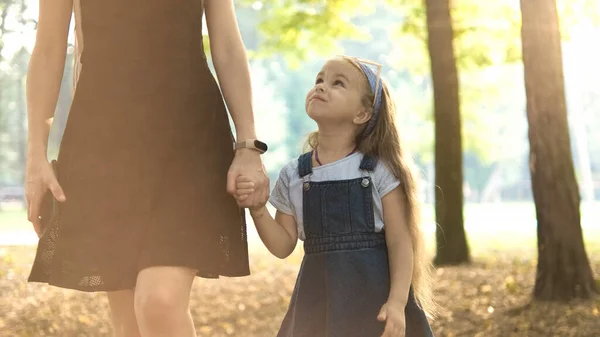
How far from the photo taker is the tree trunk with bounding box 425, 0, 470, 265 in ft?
36.2

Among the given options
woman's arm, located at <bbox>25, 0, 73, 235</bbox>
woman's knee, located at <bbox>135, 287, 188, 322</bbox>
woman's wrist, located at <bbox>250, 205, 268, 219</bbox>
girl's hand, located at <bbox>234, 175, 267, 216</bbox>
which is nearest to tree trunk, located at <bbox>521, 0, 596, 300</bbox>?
woman's wrist, located at <bbox>250, 205, 268, 219</bbox>

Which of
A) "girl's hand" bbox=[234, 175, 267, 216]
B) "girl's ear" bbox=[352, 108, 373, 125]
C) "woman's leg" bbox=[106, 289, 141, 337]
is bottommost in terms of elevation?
"woman's leg" bbox=[106, 289, 141, 337]

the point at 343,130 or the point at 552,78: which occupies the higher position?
the point at 552,78

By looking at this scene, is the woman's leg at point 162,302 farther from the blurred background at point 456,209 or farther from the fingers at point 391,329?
the blurred background at point 456,209

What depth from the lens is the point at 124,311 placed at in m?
2.91

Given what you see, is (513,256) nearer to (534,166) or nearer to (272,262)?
(272,262)

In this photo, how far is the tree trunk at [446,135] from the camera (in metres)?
11.0

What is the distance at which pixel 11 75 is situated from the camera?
132 feet

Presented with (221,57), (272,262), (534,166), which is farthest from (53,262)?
(272,262)

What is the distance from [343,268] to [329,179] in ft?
1.07

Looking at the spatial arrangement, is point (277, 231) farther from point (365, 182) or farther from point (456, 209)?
point (456, 209)

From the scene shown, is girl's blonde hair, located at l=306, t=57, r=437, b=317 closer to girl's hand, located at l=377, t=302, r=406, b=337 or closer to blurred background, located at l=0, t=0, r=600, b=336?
girl's hand, located at l=377, t=302, r=406, b=337

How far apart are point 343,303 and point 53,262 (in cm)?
Result: 99

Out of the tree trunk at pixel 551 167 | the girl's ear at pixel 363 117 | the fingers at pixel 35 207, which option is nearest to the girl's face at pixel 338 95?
the girl's ear at pixel 363 117
